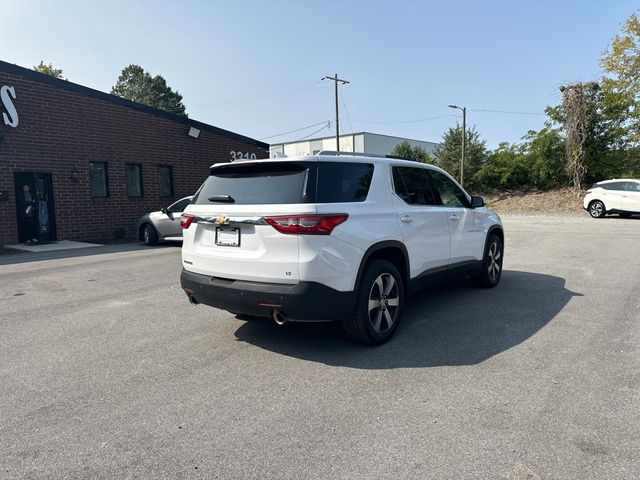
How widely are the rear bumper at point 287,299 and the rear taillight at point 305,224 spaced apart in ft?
1.43

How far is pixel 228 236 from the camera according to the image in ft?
14.4

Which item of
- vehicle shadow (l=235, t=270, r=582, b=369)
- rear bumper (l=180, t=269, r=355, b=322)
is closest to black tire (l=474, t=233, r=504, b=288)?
vehicle shadow (l=235, t=270, r=582, b=369)

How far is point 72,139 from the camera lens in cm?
1518

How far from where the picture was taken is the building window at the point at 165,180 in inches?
713

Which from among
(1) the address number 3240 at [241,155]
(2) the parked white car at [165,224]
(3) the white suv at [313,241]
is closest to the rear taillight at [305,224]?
(3) the white suv at [313,241]

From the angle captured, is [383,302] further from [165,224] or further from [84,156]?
[84,156]

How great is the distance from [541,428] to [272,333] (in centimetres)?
275

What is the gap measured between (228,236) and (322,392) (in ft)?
5.41

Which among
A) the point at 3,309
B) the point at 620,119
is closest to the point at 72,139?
the point at 3,309

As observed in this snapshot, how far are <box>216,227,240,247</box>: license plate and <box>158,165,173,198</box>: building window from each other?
14608mm

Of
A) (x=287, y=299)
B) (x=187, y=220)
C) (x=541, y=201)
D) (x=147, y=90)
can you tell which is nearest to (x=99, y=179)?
(x=187, y=220)

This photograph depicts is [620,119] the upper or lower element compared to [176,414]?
upper

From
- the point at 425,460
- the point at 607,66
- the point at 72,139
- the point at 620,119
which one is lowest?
the point at 425,460

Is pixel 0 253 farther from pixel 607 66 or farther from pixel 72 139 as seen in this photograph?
pixel 607 66
